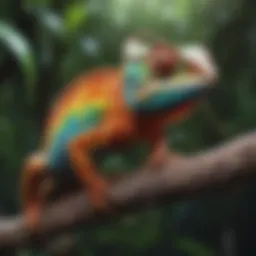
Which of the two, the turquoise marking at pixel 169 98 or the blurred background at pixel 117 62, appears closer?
the turquoise marking at pixel 169 98

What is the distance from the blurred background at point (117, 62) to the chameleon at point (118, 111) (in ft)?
0.33

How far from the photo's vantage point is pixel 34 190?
0.79m

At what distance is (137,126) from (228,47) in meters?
0.22

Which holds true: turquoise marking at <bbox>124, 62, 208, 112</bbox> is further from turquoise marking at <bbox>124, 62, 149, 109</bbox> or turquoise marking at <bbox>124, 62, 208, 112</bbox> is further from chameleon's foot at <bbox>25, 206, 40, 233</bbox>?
chameleon's foot at <bbox>25, 206, 40, 233</bbox>

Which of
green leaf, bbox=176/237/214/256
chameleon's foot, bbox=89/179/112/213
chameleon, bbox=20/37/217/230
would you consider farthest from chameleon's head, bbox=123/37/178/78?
green leaf, bbox=176/237/214/256

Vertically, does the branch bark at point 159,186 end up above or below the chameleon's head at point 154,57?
below

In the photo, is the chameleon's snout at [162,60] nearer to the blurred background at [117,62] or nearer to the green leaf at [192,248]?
the blurred background at [117,62]

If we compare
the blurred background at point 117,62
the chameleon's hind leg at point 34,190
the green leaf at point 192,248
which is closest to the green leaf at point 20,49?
the blurred background at point 117,62

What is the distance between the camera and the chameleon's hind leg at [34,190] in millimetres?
773

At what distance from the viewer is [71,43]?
867 millimetres

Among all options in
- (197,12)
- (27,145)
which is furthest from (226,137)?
(27,145)

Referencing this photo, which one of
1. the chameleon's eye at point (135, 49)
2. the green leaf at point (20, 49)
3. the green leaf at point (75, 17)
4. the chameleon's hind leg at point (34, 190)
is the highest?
the green leaf at point (75, 17)

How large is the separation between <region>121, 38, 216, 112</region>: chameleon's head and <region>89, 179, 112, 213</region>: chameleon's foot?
9 centimetres

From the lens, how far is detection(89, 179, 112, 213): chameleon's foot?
0.70 m
